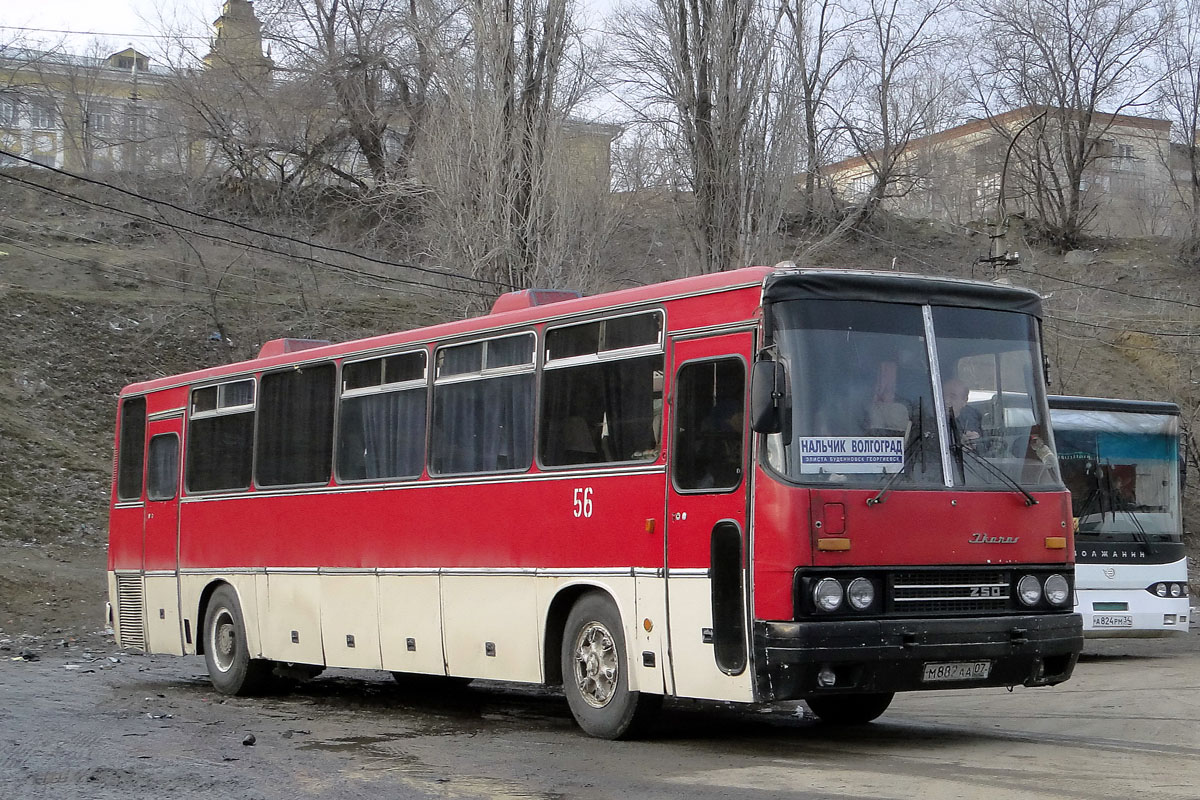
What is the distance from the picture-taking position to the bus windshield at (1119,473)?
18.4m

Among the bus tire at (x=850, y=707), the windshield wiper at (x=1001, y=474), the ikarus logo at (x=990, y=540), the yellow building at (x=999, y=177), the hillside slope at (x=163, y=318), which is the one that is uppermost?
the yellow building at (x=999, y=177)

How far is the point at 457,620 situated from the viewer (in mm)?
11750

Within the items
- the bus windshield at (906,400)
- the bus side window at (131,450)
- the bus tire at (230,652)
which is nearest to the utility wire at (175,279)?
the bus side window at (131,450)

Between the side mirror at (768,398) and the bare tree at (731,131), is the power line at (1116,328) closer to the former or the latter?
the bare tree at (731,131)

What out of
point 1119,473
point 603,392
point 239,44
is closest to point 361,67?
point 239,44

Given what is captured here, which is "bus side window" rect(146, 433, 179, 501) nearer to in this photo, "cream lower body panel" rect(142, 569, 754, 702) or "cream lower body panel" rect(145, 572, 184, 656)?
"cream lower body panel" rect(145, 572, 184, 656)

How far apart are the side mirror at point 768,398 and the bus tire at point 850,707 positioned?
3.20 meters

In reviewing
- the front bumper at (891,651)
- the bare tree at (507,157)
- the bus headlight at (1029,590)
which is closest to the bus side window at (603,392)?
the front bumper at (891,651)

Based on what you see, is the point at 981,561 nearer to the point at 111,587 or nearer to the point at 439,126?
the point at 111,587

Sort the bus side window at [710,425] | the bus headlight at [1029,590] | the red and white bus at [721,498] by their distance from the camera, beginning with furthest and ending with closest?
the bus headlight at [1029,590] < the bus side window at [710,425] < the red and white bus at [721,498]

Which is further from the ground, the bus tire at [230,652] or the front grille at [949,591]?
the front grille at [949,591]

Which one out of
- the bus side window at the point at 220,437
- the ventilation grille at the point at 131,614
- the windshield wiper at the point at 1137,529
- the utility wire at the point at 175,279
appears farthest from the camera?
the utility wire at the point at 175,279

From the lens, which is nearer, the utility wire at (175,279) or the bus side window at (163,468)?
the bus side window at (163,468)

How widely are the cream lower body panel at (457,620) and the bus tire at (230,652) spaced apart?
0.15 metres
